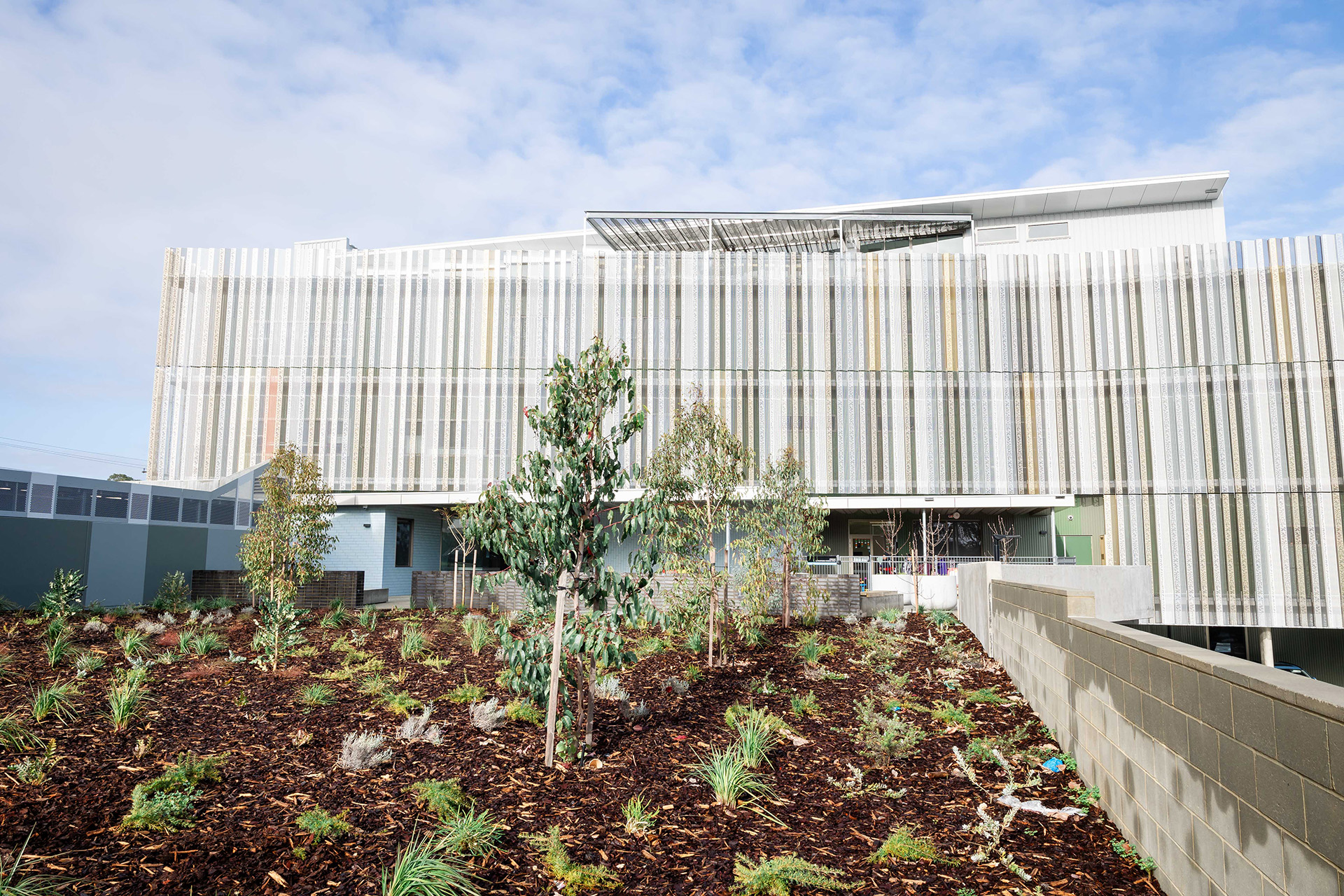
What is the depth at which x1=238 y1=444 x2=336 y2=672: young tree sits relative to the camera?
11398mm

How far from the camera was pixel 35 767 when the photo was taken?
595 centimetres

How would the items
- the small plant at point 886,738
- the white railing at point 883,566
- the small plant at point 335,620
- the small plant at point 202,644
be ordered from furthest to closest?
the white railing at point 883,566, the small plant at point 335,620, the small plant at point 202,644, the small plant at point 886,738

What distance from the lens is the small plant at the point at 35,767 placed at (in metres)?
Result: 5.84

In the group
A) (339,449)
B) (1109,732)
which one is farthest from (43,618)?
(339,449)

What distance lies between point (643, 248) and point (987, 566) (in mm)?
23505

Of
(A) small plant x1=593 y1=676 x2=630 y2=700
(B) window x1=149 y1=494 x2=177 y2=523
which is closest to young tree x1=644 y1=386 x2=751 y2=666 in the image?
(A) small plant x1=593 y1=676 x2=630 y2=700

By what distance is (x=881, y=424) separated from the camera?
28984 millimetres

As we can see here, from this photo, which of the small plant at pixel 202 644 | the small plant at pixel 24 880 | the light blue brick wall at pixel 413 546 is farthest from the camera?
the light blue brick wall at pixel 413 546

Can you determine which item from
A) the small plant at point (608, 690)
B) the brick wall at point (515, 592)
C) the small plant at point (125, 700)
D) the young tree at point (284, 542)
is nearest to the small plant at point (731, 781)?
the small plant at point (608, 690)

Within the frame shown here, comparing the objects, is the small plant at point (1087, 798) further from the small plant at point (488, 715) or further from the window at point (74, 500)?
the window at point (74, 500)

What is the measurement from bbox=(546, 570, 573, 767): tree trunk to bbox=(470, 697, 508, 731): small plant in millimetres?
1129

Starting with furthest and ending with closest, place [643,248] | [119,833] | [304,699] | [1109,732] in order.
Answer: [643,248] < [304,699] < [1109,732] < [119,833]

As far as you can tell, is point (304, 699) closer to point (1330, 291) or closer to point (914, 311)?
point (914, 311)

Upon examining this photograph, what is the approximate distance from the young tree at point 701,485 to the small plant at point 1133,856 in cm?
602
